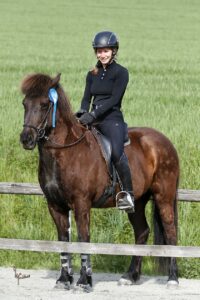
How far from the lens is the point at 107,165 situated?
8.51m

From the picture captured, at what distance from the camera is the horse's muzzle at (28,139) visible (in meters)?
7.84

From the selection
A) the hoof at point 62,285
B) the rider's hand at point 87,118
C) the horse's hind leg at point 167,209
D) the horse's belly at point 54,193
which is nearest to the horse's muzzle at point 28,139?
the horse's belly at point 54,193

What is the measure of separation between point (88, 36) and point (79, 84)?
1005 inches

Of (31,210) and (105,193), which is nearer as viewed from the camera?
(105,193)

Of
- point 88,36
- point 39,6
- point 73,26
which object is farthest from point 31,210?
point 39,6

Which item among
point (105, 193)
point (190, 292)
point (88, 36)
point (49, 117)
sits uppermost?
point (88, 36)

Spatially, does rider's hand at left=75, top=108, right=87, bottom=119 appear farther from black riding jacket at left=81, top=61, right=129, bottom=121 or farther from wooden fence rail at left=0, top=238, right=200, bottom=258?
wooden fence rail at left=0, top=238, right=200, bottom=258

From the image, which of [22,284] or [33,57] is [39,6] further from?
[22,284]

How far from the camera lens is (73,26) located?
5772 centimetres

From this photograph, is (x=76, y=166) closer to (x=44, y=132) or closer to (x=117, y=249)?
(x=44, y=132)

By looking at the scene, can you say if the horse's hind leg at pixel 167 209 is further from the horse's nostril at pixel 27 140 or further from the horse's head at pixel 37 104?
the horse's nostril at pixel 27 140

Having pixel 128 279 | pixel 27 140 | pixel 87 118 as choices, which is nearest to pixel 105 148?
pixel 87 118

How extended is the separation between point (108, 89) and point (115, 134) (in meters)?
0.42

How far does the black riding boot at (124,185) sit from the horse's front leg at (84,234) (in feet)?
1.20
